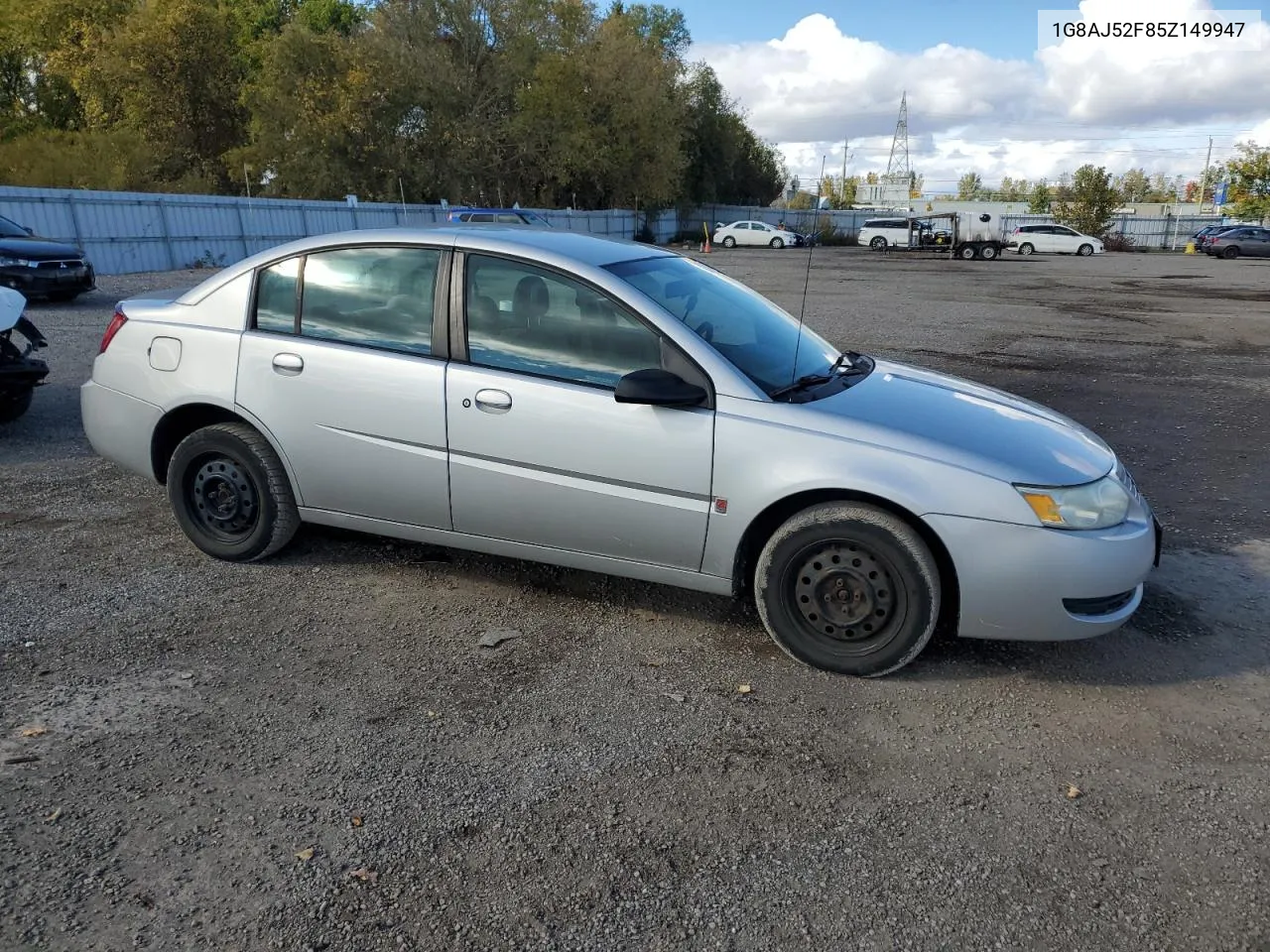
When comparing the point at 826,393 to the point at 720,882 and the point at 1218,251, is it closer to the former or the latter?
the point at 720,882

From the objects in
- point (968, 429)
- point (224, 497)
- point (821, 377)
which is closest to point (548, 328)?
point (821, 377)

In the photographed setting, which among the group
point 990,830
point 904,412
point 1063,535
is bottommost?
point 990,830

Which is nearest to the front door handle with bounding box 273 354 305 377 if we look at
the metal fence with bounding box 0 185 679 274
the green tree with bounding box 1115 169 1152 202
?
the metal fence with bounding box 0 185 679 274

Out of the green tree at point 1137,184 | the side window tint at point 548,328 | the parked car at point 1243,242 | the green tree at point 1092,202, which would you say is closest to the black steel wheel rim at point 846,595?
the side window tint at point 548,328

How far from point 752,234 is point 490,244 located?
49.1 meters

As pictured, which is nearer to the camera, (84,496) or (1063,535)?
(1063,535)

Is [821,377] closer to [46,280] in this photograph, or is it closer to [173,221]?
[46,280]

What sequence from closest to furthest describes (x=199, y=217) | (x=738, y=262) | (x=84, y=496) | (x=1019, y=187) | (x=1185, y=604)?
1. (x=1185, y=604)
2. (x=84, y=496)
3. (x=199, y=217)
4. (x=738, y=262)
5. (x=1019, y=187)

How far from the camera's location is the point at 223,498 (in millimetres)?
4586

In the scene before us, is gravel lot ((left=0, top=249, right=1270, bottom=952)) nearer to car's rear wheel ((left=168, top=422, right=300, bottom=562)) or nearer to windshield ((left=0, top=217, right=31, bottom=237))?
car's rear wheel ((left=168, top=422, right=300, bottom=562))

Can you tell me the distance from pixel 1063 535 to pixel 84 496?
5356 millimetres

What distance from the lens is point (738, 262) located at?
35.0 metres

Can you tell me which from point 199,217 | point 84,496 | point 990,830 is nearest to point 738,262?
point 199,217

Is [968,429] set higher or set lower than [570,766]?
higher
